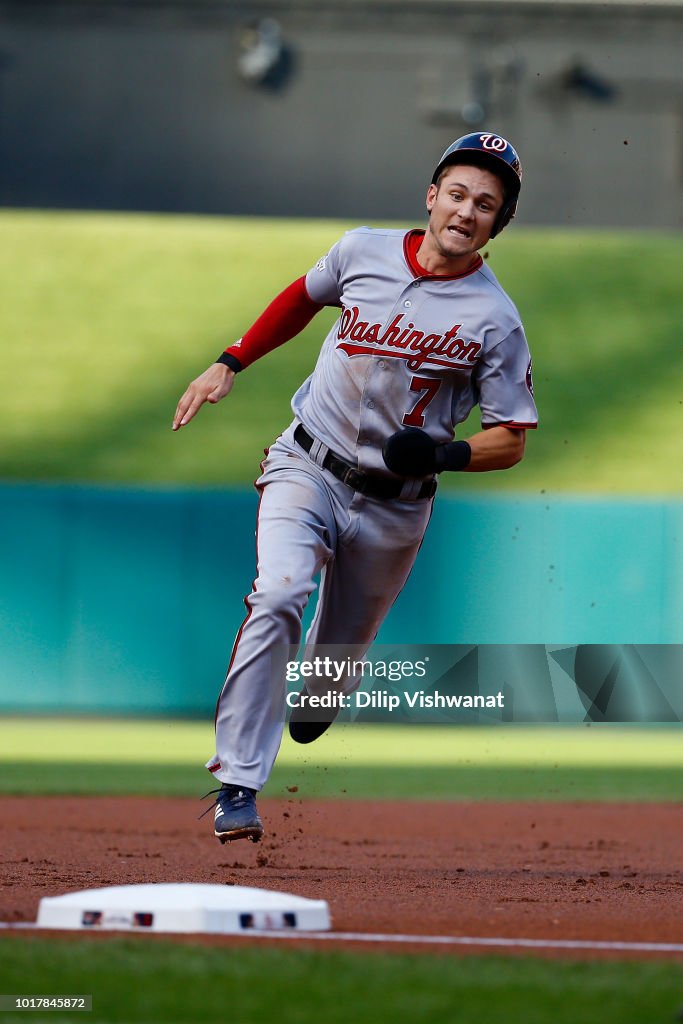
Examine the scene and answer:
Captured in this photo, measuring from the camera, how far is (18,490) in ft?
37.2

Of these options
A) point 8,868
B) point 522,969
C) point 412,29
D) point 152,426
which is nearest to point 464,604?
point 152,426

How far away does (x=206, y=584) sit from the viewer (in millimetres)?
11383

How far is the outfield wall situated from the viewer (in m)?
11.2

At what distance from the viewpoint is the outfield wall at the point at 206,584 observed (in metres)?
11.2

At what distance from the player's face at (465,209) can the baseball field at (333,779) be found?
1.77 m

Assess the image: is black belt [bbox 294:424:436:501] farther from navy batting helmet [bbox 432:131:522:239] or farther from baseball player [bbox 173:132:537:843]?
navy batting helmet [bbox 432:131:522:239]

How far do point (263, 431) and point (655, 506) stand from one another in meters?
3.74

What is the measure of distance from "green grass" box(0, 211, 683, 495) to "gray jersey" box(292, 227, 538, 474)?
8.37m

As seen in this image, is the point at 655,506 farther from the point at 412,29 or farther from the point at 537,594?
the point at 412,29

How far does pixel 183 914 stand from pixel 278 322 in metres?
1.95

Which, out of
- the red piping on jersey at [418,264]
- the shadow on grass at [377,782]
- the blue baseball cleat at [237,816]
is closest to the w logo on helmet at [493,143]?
the red piping on jersey at [418,264]

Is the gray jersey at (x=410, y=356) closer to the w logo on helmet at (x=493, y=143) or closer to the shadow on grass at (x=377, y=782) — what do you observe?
the w logo on helmet at (x=493, y=143)

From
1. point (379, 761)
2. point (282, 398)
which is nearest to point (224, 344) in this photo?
point (282, 398)

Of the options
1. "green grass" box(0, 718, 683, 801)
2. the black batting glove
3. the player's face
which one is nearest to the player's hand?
the black batting glove
